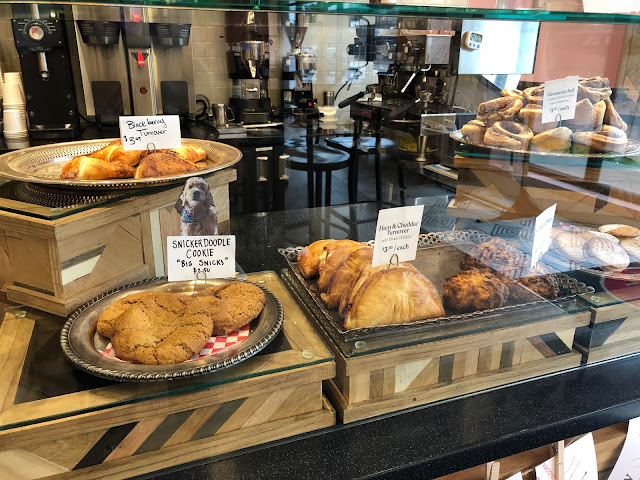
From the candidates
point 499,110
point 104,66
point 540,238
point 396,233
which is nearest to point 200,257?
point 396,233

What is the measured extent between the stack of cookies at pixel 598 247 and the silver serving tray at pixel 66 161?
0.72 m

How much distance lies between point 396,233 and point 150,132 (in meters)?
0.57

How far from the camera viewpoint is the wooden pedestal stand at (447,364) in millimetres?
796

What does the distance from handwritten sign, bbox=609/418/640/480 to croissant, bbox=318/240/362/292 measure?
71cm

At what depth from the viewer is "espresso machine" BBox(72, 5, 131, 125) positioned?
2779mm

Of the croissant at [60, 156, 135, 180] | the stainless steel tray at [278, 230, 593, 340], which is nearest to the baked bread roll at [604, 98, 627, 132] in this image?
the stainless steel tray at [278, 230, 593, 340]

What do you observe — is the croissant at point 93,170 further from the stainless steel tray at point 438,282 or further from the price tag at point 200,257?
the stainless steel tray at point 438,282

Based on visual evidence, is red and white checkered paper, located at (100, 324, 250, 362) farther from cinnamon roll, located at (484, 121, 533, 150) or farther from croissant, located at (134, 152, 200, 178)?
cinnamon roll, located at (484, 121, 533, 150)

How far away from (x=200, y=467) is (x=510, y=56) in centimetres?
159

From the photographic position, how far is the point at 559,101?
117 cm

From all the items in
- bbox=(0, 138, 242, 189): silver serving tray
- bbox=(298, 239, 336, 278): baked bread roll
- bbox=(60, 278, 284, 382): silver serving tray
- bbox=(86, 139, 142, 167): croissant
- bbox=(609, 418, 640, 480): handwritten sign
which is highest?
bbox=(86, 139, 142, 167): croissant

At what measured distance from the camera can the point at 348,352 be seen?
76 centimetres

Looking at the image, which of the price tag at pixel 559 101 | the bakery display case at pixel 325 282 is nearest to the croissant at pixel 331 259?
the bakery display case at pixel 325 282

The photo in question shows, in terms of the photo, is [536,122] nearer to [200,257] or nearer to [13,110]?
[200,257]
